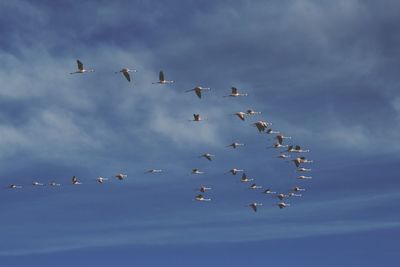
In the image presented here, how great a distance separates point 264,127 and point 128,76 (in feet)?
125

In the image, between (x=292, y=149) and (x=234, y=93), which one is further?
(x=292, y=149)

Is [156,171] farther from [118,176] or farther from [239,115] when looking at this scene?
[239,115]

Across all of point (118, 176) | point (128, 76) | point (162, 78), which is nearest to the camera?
point (128, 76)

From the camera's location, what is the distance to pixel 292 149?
197 meters

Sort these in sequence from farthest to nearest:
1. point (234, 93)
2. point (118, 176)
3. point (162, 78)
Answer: point (118, 176)
point (234, 93)
point (162, 78)

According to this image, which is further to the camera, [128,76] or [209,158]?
[209,158]

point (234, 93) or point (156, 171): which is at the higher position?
point (234, 93)

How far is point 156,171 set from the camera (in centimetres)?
19100

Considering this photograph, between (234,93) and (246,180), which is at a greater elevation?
(234,93)

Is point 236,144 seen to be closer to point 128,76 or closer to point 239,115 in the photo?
point 239,115

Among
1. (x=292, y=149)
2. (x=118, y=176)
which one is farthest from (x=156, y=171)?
(x=292, y=149)

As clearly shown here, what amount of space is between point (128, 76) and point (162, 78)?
14850 millimetres

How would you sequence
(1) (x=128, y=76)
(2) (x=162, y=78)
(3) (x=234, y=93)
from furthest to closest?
(3) (x=234, y=93)
(2) (x=162, y=78)
(1) (x=128, y=76)

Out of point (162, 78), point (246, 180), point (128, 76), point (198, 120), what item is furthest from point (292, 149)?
point (128, 76)
